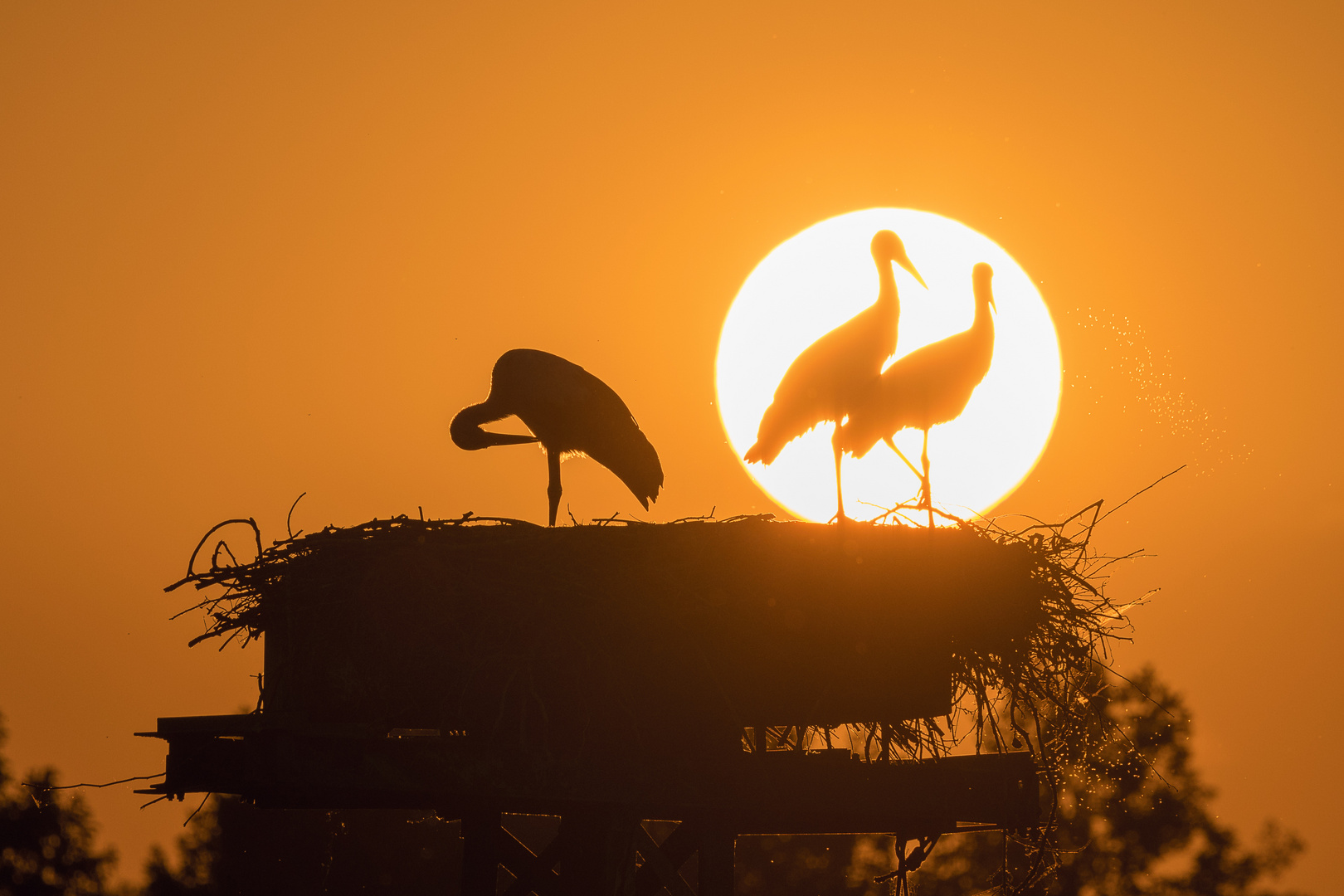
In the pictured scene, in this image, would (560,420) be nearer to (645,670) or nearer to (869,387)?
(869,387)

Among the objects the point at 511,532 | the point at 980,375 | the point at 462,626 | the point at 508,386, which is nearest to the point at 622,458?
the point at 508,386

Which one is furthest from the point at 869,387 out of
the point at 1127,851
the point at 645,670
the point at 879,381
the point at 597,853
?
the point at 1127,851

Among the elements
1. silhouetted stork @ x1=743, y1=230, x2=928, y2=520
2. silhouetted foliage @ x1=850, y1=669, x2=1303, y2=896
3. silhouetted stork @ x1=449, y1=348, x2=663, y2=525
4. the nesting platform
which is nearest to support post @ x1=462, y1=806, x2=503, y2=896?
the nesting platform

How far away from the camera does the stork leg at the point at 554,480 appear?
427 inches

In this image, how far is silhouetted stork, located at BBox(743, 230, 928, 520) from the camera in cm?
869

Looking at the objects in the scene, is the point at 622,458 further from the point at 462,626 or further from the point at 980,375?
the point at 462,626

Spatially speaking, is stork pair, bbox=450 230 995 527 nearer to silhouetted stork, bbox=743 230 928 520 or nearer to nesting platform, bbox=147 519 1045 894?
silhouetted stork, bbox=743 230 928 520

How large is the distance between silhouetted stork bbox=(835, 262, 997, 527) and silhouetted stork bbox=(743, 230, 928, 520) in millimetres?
119

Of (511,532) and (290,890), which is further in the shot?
(290,890)

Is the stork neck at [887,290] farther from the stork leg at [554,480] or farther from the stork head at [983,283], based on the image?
the stork leg at [554,480]

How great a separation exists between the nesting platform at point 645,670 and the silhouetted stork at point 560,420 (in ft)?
13.8

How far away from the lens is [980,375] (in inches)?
360

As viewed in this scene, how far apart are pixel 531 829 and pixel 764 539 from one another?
82.4 ft

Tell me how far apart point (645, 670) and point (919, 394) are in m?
3.60
